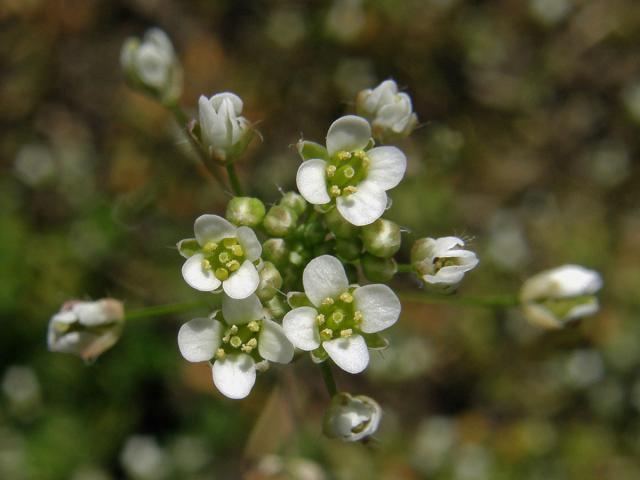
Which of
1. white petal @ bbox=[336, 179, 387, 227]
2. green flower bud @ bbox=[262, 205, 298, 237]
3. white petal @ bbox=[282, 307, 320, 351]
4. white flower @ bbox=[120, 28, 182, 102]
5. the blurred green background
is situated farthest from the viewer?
the blurred green background

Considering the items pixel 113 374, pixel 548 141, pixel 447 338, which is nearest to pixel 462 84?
pixel 548 141

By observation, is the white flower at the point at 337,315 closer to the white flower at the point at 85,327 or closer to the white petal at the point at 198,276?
the white petal at the point at 198,276

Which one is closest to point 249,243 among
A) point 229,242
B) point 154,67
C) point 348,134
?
point 229,242

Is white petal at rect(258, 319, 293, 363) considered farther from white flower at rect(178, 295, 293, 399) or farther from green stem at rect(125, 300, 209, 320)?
green stem at rect(125, 300, 209, 320)

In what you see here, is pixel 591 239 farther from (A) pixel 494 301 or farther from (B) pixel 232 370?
(B) pixel 232 370

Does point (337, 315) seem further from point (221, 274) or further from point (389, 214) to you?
point (389, 214)

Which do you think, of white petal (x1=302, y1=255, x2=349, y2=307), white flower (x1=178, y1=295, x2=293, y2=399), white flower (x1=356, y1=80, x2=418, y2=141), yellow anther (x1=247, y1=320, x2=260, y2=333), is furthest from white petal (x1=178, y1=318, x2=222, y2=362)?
white flower (x1=356, y1=80, x2=418, y2=141)
